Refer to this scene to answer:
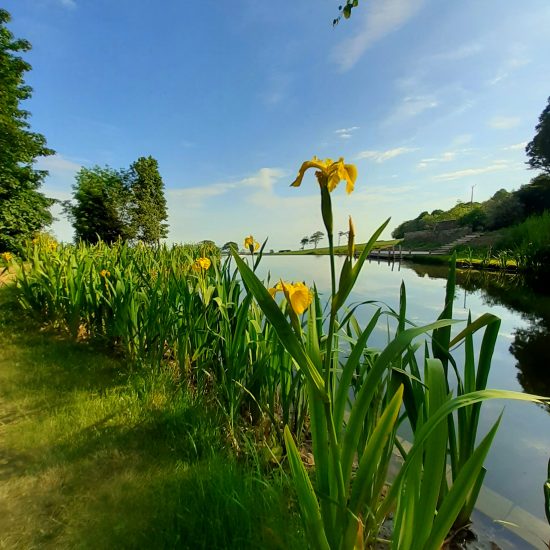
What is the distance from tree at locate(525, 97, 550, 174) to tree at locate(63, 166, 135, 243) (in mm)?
27408

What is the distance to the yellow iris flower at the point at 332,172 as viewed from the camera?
705mm

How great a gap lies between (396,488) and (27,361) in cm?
302

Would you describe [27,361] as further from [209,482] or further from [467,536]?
[467,536]

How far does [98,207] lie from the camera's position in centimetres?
1752

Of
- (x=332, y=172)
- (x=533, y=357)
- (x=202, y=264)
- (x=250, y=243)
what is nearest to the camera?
(x=332, y=172)

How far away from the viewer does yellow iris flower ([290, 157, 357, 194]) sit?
71 cm

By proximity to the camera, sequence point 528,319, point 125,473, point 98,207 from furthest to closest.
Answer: point 98,207 < point 528,319 < point 125,473

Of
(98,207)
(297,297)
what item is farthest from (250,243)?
(98,207)

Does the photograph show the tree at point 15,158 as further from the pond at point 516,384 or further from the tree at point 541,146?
the tree at point 541,146

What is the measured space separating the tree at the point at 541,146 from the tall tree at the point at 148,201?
26328 millimetres

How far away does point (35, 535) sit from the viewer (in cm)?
115

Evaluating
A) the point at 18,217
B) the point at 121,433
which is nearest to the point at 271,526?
the point at 121,433

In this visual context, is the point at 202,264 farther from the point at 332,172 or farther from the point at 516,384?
the point at 516,384

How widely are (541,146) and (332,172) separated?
2855 cm
